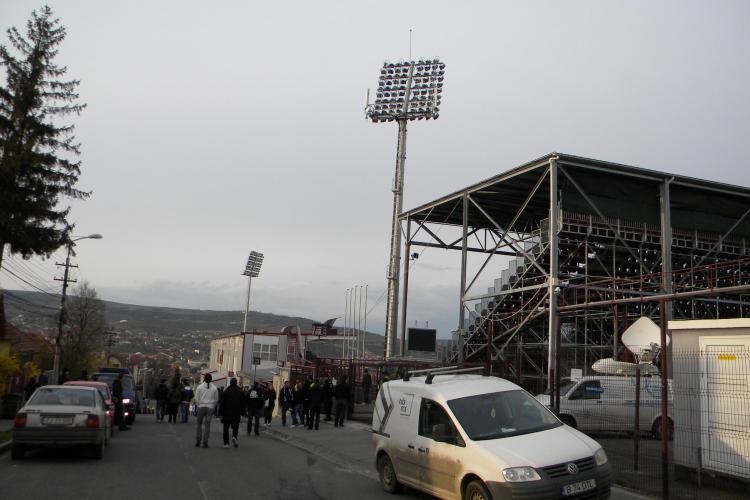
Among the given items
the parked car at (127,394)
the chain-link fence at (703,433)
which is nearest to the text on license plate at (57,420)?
the parked car at (127,394)

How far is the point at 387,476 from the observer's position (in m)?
10.1

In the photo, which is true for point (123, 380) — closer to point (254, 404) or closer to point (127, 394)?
point (127, 394)

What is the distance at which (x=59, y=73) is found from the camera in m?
24.3

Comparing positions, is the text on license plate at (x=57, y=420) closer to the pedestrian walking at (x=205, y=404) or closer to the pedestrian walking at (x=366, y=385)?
the pedestrian walking at (x=205, y=404)

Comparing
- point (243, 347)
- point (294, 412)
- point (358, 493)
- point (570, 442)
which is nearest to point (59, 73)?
point (294, 412)

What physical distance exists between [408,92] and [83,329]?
4495cm

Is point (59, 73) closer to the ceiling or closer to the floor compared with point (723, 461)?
closer to the ceiling

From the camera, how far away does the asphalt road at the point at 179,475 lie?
9.35 meters

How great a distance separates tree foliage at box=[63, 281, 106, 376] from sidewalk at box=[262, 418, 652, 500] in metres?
47.9

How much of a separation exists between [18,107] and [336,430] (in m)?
16.4

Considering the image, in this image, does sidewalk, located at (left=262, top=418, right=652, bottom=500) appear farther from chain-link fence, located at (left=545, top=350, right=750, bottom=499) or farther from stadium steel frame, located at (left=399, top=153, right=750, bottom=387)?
stadium steel frame, located at (left=399, top=153, right=750, bottom=387)

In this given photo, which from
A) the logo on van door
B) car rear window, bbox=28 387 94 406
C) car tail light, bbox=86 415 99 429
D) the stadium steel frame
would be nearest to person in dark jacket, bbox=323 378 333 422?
the stadium steel frame

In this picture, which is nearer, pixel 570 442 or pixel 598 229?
pixel 570 442

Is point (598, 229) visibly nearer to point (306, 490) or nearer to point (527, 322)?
point (527, 322)
